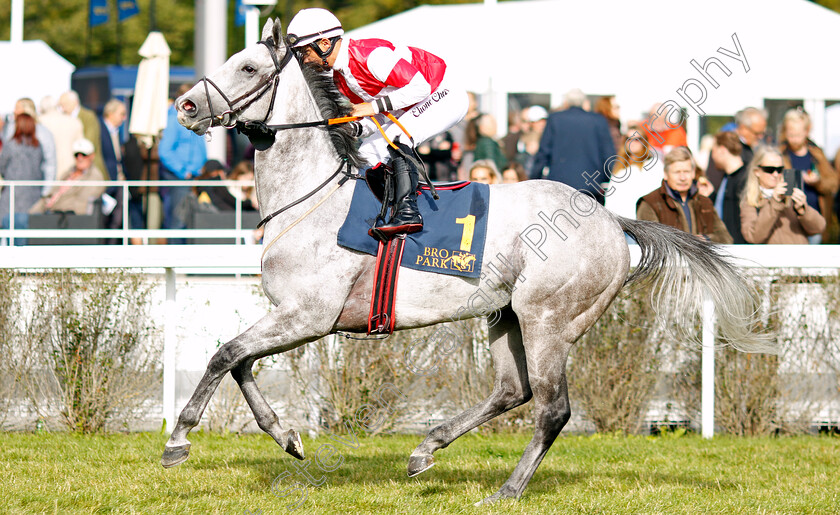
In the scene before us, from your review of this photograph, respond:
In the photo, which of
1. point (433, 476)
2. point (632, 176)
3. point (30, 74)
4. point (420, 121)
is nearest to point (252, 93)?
point (420, 121)

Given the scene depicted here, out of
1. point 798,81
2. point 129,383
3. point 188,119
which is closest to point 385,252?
point 188,119

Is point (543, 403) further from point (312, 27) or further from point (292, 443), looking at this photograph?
point (312, 27)

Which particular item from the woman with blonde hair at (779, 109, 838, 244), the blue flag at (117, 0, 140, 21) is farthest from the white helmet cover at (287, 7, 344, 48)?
the blue flag at (117, 0, 140, 21)

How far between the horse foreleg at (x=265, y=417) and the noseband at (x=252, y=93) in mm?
1130

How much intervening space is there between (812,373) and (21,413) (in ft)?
16.6

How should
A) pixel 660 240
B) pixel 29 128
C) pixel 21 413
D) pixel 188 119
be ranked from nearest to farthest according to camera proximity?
1. pixel 188 119
2. pixel 660 240
3. pixel 21 413
4. pixel 29 128

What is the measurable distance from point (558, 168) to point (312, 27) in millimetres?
3882

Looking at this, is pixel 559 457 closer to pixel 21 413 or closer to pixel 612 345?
pixel 612 345

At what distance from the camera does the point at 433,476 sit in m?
5.69

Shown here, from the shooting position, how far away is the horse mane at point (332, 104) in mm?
5102

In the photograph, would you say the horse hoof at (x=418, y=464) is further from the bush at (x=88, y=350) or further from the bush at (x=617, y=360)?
the bush at (x=88, y=350)

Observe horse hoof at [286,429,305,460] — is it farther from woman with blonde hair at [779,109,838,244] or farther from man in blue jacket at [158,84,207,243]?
woman with blonde hair at [779,109,838,244]

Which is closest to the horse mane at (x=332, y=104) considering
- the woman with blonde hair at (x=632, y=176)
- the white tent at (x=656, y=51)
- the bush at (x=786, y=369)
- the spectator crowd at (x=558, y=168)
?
the spectator crowd at (x=558, y=168)

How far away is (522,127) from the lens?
11.4m
